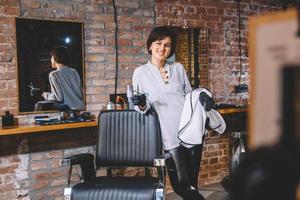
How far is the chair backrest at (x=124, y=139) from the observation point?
9.48ft

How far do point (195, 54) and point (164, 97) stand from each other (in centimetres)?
152

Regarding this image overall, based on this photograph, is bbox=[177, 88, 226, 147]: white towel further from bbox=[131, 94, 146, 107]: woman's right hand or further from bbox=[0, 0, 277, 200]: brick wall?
bbox=[0, 0, 277, 200]: brick wall

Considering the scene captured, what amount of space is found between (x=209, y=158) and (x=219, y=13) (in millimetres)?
1666

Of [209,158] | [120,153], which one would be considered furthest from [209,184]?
[120,153]

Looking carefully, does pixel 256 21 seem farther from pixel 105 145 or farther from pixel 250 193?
pixel 105 145

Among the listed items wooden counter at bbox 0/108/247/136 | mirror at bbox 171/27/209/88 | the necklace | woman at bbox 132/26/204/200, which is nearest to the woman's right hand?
woman at bbox 132/26/204/200

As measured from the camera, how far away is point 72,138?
3676 mm

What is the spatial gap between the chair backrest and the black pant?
0.77ft

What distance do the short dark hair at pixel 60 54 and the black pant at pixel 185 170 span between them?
1.31m

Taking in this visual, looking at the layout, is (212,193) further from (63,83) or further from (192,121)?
(63,83)

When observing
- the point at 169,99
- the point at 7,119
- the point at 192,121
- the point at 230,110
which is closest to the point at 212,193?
the point at 230,110

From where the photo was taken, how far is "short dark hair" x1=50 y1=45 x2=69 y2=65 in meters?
3.50

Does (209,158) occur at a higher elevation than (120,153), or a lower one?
lower

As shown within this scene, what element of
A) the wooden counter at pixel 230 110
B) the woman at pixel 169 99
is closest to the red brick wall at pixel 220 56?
the wooden counter at pixel 230 110
